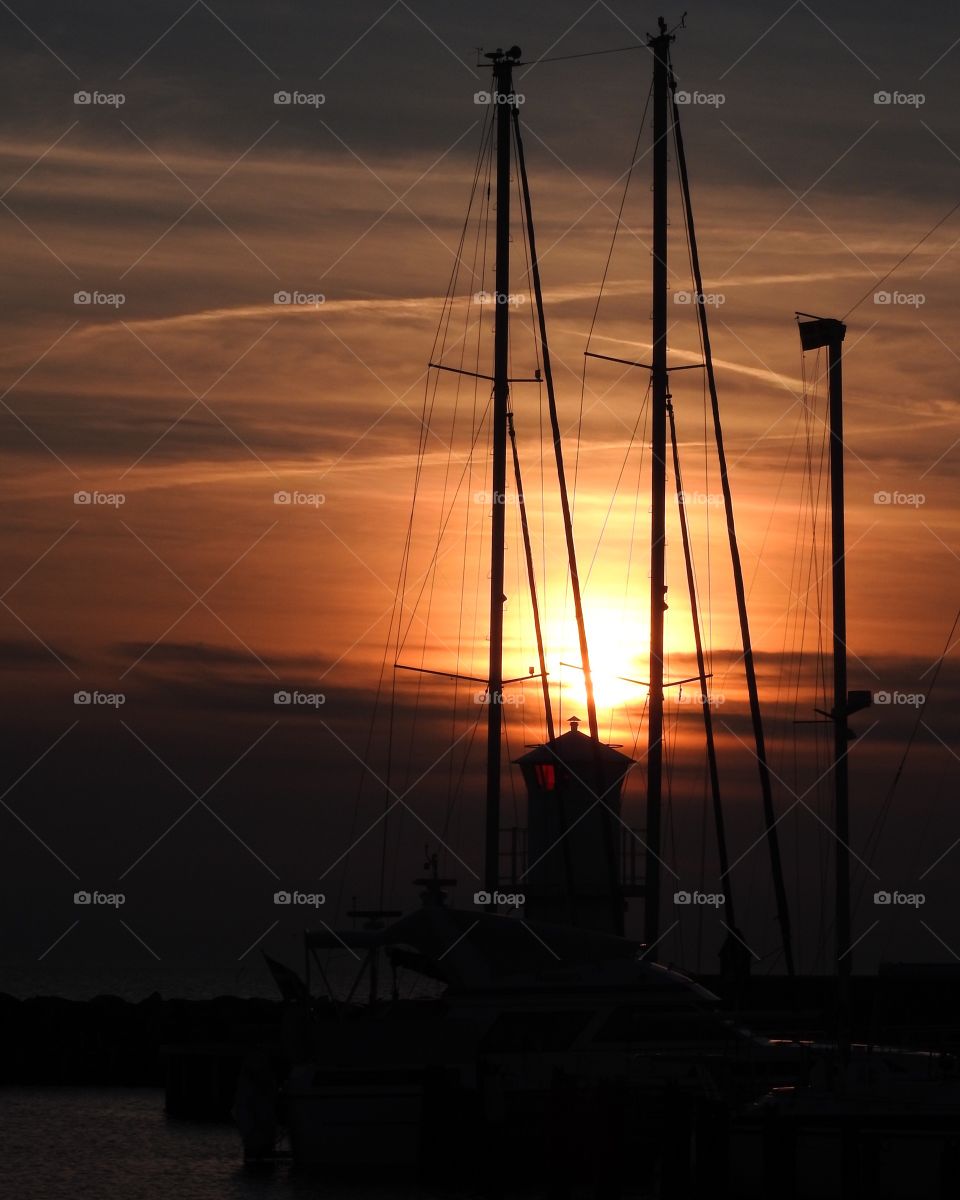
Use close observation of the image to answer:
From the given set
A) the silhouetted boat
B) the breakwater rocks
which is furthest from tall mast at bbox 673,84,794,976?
the breakwater rocks

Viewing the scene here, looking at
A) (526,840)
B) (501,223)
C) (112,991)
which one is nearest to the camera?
(501,223)

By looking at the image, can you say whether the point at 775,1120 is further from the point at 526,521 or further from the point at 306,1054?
the point at 526,521

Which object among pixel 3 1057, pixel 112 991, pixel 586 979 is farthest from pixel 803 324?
pixel 112 991

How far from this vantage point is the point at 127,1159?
3525 cm

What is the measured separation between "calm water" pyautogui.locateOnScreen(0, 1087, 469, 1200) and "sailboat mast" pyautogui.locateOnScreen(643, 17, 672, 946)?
732cm

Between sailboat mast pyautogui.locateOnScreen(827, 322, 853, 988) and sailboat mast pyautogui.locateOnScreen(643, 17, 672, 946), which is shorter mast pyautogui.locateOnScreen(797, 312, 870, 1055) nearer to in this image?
sailboat mast pyautogui.locateOnScreen(827, 322, 853, 988)

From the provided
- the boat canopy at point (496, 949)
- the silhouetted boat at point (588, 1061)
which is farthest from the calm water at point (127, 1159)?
the boat canopy at point (496, 949)

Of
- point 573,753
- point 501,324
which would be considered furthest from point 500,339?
point 573,753

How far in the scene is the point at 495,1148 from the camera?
26.1m

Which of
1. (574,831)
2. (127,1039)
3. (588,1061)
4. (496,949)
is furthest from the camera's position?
(127,1039)

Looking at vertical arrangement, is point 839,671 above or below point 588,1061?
above

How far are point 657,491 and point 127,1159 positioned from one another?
54.0 feet

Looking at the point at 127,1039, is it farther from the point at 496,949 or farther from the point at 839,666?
the point at 839,666

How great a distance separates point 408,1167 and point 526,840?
10.4m
